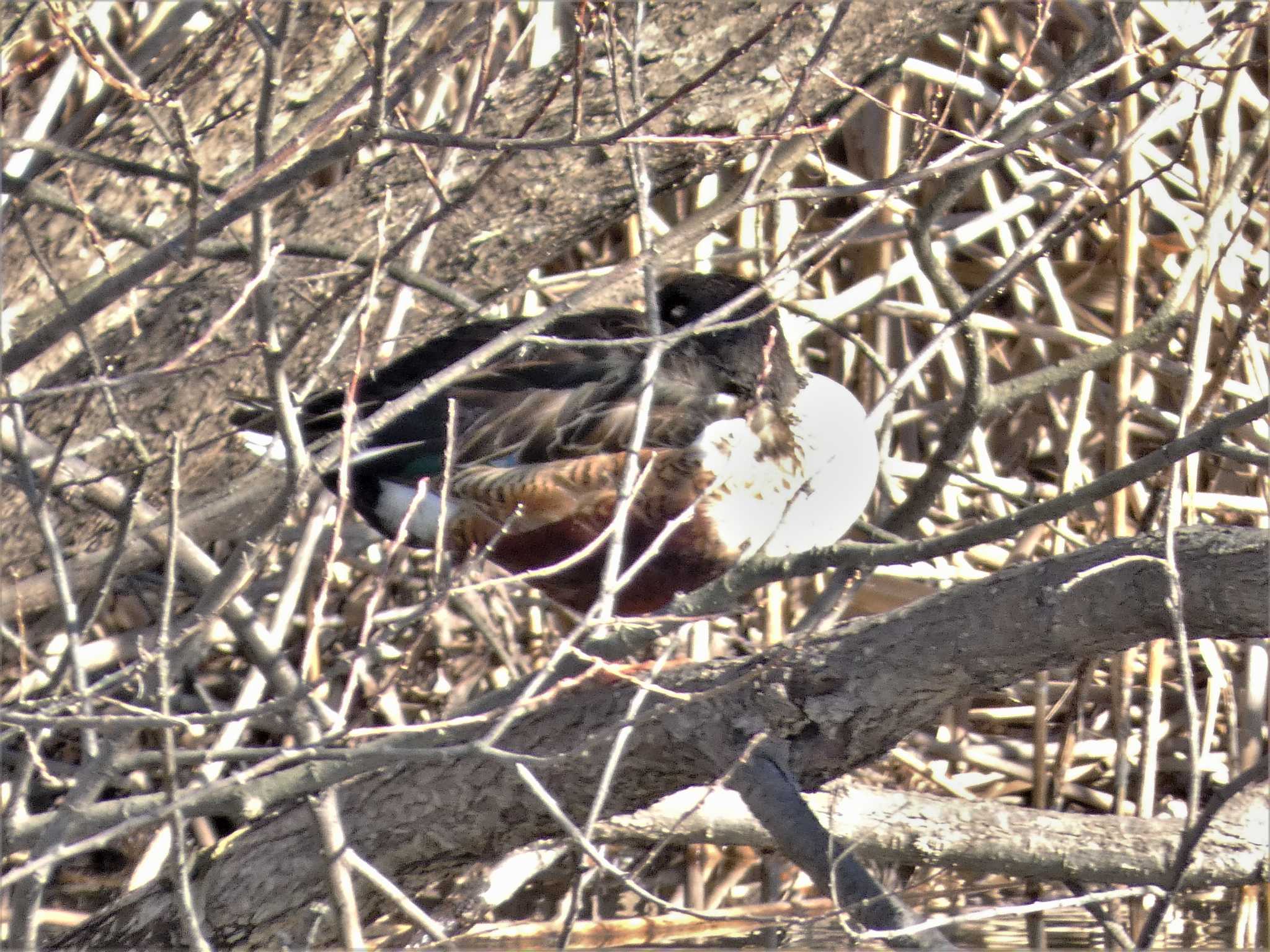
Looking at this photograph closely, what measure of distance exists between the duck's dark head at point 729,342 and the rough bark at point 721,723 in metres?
0.79

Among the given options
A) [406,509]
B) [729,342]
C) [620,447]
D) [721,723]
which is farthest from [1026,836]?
[406,509]

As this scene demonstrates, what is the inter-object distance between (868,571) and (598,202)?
2.97 ft

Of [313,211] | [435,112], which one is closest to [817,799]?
[313,211]

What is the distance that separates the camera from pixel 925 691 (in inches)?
68.1

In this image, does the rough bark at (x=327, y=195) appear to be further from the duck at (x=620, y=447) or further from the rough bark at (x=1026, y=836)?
the rough bark at (x=1026, y=836)

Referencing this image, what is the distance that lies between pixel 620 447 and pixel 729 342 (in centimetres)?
37

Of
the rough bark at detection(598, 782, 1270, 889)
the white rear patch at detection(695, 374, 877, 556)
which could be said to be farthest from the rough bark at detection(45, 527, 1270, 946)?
the white rear patch at detection(695, 374, 877, 556)

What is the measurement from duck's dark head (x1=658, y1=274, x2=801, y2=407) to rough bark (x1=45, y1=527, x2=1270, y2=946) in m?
0.79

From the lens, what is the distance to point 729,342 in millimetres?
2732

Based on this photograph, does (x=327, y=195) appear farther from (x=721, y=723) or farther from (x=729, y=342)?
(x=721, y=723)

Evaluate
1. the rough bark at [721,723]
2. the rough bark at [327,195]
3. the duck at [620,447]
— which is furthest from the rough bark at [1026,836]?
the rough bark at [327,195]

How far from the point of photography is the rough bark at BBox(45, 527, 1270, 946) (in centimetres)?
156

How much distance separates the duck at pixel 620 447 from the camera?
252 centimetres

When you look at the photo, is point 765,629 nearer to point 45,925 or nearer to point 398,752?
point 45,925
